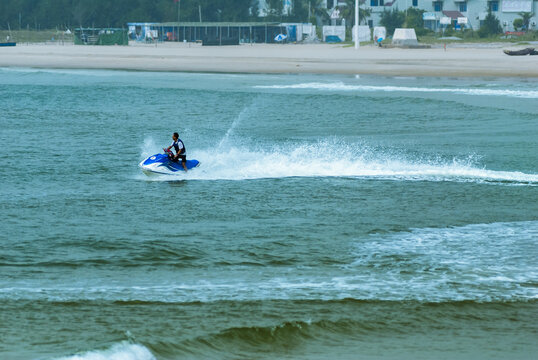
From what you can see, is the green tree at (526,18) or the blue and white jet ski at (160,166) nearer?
the blue and white jet ski at (160,166)

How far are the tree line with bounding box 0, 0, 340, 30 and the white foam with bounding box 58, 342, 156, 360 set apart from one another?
14277 centimetres

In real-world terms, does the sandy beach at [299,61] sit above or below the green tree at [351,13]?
below

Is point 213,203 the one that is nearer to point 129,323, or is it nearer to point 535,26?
point 129,323

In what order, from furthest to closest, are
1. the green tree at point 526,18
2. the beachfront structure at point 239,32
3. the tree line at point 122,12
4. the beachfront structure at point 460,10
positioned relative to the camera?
the tree line at point 122,12 < the beachfront structure at point 460,10 < the beachfront structure at point 239,32 < the green tree at point 526,18

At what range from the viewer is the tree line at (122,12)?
152m

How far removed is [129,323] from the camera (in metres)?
12.6

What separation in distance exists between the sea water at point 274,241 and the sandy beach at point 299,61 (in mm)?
32567

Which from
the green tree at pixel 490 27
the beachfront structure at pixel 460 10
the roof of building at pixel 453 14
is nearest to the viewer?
the green tree at pixel 490 27

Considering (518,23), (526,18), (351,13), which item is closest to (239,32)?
(351,13)

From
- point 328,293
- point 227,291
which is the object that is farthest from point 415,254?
point 227,291

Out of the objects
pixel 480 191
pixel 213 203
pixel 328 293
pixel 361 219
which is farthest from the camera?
pixel 480 191

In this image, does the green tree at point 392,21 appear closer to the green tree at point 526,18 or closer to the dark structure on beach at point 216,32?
the dark structure on beach at point 216,32

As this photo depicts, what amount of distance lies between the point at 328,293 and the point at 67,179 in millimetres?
13415

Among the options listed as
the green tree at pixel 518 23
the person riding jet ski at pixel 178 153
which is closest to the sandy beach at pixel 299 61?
the green tree at pixel 518 23
